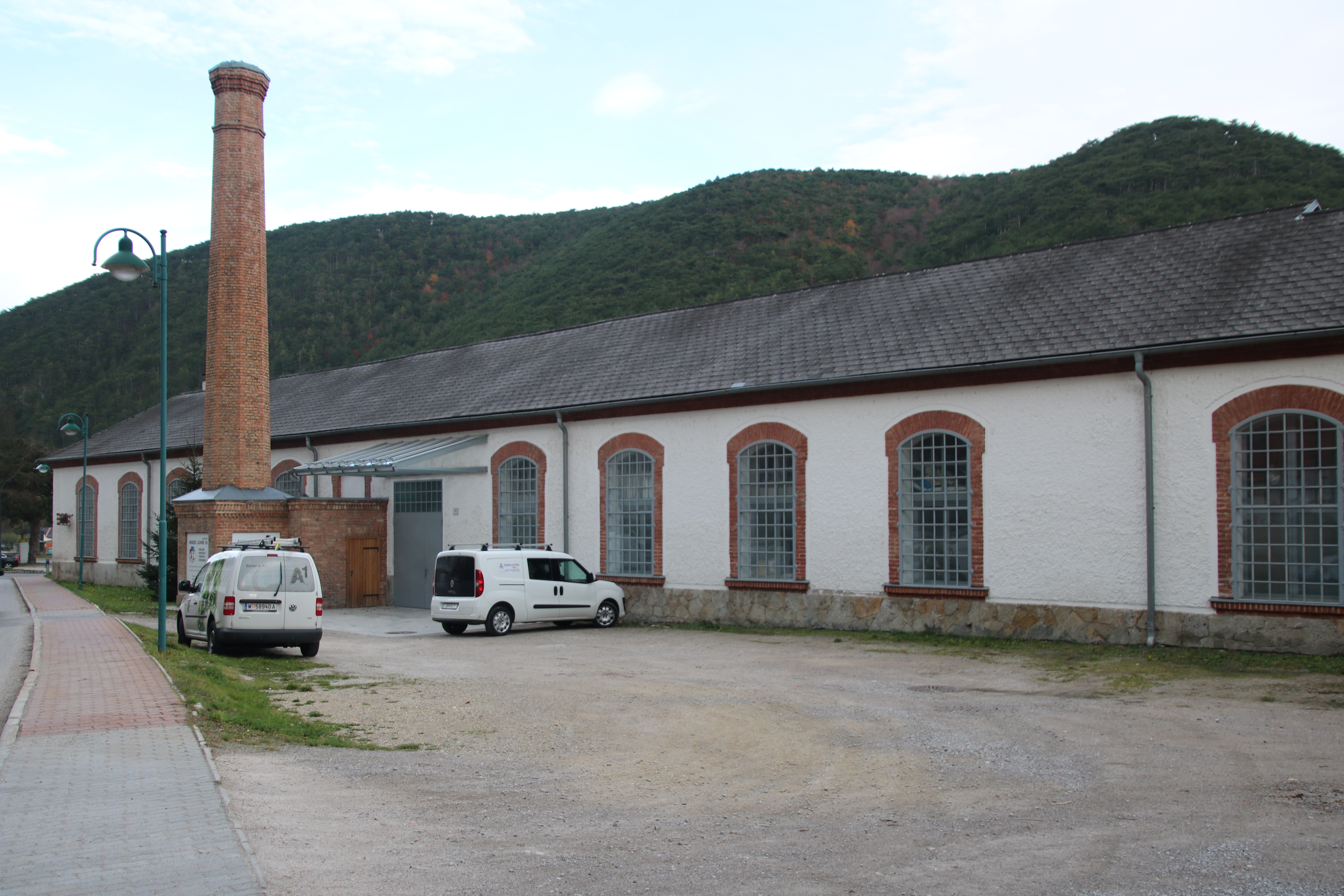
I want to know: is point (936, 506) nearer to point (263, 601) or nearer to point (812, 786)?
point (812, 786)

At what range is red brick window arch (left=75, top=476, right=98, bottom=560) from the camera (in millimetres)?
39031

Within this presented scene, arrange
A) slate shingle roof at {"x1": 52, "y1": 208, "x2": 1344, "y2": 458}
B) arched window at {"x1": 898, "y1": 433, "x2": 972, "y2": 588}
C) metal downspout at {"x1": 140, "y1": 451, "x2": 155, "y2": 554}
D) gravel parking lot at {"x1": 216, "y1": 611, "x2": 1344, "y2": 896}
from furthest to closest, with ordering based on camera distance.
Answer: metal downspout at {"x1": 140, "y1": 451, "x2": 155, "y2": 554}
arched window at {"x1": 898, "y1": 433, "x2": 972, "y2": 588}
slate shingle roof at {"x1": 52, "y1": 208, "x2": 1344, "y2": 458}
gravel parking lot at {"x1": 216, "y1": 611, "x2": 1344, "y2": 896}

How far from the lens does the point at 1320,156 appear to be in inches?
1783

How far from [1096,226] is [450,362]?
102 ft

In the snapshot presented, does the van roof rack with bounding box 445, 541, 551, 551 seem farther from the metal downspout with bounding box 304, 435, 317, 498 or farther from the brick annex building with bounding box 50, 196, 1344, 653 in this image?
the metal downspout with bounding box 304, 435, 317, 498

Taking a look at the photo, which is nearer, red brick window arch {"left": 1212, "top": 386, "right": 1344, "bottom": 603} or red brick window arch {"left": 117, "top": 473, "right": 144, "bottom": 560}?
red brick window arch {"left": 1212, "top": 386, "right": 1344, "bottom": 603}

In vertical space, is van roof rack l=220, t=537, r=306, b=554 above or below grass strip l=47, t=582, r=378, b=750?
above

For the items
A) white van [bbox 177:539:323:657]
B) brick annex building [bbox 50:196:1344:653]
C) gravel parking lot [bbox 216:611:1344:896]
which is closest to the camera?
gravel parking lot [bbox 216:611:1344:896]

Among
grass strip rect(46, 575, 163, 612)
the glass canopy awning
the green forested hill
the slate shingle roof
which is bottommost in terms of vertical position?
grass strip rect(46, 575, 163, 612)

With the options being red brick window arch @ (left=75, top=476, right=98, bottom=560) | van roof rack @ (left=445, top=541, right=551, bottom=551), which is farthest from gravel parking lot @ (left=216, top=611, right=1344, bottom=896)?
red brick window arch @ (left=75, top=476, right=98, bottom=560)

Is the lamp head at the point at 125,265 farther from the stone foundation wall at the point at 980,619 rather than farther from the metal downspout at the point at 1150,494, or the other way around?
the metal downspout at the point at 1150,494

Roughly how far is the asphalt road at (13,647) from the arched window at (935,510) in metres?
12.8

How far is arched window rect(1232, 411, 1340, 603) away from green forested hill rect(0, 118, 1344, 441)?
30.4 metres

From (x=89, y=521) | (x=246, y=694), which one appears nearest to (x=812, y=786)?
(x=246, y=694)
